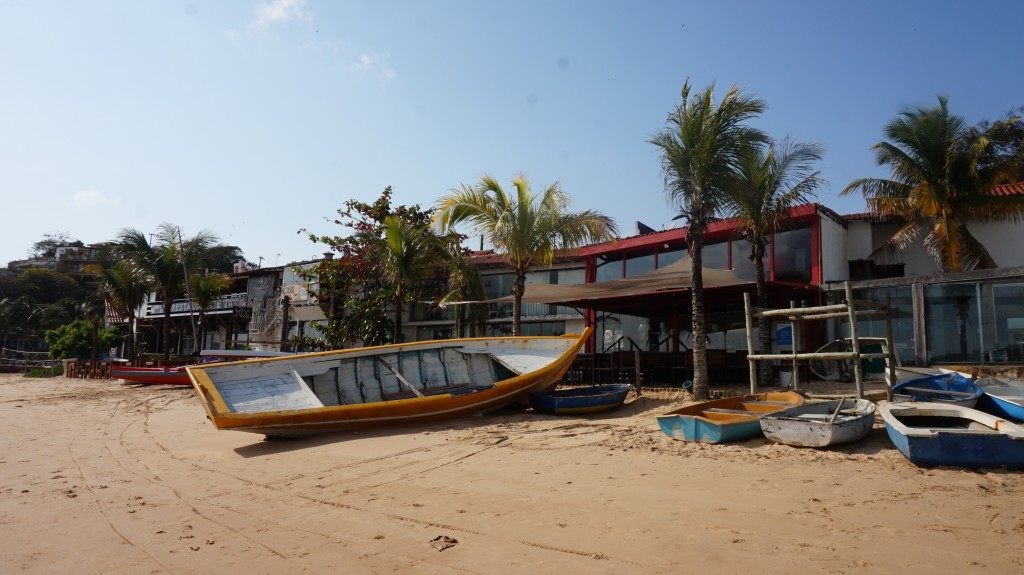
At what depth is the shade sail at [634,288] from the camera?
45.3ft

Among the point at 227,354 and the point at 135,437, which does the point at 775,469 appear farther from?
the point at 227,354

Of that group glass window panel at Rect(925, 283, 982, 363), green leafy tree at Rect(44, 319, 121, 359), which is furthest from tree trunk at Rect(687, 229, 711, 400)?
green leafy tree at Rect(44, 319, 121, 359)

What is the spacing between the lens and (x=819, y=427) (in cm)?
746

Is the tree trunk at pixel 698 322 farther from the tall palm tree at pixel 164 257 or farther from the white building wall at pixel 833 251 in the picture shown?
the tall palm tree at pixel 164 257

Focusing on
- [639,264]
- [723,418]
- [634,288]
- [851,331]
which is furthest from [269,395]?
[639,264]

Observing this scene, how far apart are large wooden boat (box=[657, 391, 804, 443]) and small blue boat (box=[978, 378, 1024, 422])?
102 inches

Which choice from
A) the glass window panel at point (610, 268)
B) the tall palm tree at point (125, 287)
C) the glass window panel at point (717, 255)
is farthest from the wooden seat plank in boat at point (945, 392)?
the tall palm tree at point (125, 287)

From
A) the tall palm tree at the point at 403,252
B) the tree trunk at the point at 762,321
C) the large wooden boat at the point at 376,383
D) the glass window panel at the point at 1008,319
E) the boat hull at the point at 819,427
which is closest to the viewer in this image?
the boat hull at the point at 819,427

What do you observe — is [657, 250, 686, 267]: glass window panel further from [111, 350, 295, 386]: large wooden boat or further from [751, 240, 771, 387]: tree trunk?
[111, 350, 295, 386]: large wooden boat

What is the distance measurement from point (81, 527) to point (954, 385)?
12449 mm

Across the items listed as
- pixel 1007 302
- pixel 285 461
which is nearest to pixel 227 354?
pixel 285 461

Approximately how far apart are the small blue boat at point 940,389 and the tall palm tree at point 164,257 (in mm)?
26845

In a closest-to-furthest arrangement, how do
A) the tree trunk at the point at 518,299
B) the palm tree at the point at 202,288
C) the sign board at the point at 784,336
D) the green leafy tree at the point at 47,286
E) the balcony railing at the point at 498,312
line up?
the tree trunk at the point at 518,299 → the sign board at the point at 784,336 → the balcony railing at the point at 498,312 → the palm tree at the point at 202,288 → the green leafy tree at the point at 47,286

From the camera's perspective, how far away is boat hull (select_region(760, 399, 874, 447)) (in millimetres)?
7422
